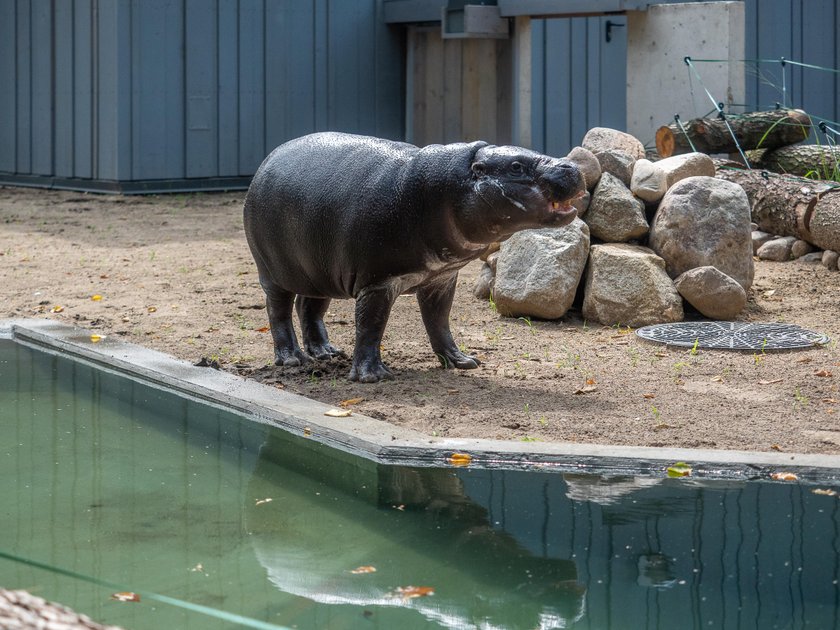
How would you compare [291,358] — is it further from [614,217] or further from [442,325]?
[614,217]

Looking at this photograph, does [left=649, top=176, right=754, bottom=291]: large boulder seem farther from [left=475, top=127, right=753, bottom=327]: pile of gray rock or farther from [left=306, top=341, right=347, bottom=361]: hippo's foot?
[left=306, top=341, right=347, bottom=361]: hippo's foot

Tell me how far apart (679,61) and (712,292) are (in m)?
6.06

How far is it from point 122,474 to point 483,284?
162 inches

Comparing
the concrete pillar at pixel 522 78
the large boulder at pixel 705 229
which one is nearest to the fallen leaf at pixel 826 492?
the large boulder at pixel 705 229

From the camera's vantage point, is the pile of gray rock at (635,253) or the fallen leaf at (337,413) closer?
the fallen leaf at (337,413)

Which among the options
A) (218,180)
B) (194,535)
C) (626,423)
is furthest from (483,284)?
(218,180)

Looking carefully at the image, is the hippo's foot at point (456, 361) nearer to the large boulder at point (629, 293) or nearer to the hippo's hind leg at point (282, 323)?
the hippo's hind leg at point (282, 323)

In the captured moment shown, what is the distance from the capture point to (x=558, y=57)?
15852 mm

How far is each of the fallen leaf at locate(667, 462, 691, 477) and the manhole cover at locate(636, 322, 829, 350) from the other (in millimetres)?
2367

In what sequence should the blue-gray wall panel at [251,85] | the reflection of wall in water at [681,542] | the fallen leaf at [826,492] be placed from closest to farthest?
the reflection of wall in water at [681,542], the fallen leaf at [826,492], the blue-gray wall panel at [251,85]

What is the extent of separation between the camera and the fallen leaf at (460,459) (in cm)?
509

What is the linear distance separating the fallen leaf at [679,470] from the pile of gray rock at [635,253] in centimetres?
307

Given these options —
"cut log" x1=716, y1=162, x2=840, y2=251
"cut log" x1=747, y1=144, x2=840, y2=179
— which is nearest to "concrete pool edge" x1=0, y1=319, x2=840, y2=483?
"cut log" x1=716, y1=162, x2=840, y2=251

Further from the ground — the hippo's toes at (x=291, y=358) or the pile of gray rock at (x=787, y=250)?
the pile of gray rock at (x=787, y=250)
